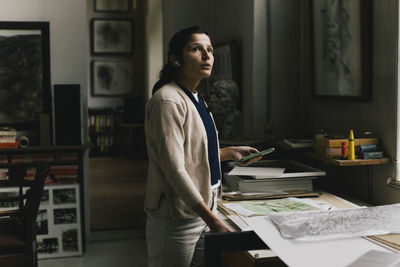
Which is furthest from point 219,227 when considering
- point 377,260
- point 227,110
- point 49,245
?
point 49,245

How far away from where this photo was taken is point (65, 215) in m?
4.31

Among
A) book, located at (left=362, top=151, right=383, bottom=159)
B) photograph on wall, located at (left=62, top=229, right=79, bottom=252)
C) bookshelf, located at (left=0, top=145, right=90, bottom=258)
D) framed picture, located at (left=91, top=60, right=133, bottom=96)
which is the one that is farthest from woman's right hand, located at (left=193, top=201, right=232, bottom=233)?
framed picture, located at (left=91, top=60, right=133, bottom=96)

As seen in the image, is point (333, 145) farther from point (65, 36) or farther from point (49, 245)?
point (65, 36)

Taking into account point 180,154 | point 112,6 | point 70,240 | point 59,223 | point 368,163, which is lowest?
point 70,240

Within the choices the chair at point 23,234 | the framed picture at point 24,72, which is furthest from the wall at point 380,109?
the framed picture at point 24,72

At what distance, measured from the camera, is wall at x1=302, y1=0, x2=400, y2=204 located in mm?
2457

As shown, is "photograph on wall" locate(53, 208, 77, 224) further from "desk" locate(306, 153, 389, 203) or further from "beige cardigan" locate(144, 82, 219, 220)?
"beige cardigan" locate(144, 82, 219, 220)

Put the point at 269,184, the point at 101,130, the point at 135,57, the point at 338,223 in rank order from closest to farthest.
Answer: the point at 338,223, the point at 269,184, the point at 101,130, the point at 135,57

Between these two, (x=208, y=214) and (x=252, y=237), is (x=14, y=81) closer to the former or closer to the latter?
(x=208, y=214)

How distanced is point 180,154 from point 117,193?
16.2ft

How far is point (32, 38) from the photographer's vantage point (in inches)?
175

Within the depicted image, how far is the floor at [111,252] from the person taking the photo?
4.16 m

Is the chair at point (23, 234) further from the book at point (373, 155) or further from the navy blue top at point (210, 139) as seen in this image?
the book at point (373, 155)

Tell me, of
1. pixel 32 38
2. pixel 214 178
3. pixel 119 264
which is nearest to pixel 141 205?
pixel 119 264
